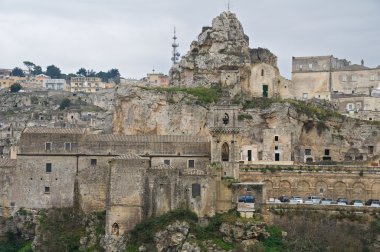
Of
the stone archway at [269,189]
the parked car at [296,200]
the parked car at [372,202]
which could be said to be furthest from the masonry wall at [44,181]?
the parked car at [372,202]

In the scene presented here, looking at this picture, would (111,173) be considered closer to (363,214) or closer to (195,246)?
(195,246)

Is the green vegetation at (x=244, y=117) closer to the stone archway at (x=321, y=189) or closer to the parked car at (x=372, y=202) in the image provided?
the stone archway at (x=321, y=189)

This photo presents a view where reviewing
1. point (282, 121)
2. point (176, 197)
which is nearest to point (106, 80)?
point (282, 121)

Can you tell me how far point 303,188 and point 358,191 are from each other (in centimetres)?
378

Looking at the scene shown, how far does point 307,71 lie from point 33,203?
3732 cm

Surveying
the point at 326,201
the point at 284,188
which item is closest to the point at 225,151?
the point at 284,188

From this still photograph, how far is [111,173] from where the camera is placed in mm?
53594

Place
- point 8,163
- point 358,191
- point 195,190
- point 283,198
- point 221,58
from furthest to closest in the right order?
point 221,58 → point 8,163 → point 358,191 → point 283,198 → point 195,190

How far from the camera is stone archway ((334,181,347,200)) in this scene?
58031 millimetres

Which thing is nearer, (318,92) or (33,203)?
(33,203)

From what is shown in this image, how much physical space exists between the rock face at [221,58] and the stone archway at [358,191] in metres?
13.8

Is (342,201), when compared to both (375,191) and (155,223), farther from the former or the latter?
(155,223)

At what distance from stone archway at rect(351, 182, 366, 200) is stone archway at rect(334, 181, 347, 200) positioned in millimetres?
568

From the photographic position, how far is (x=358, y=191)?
5784cm
